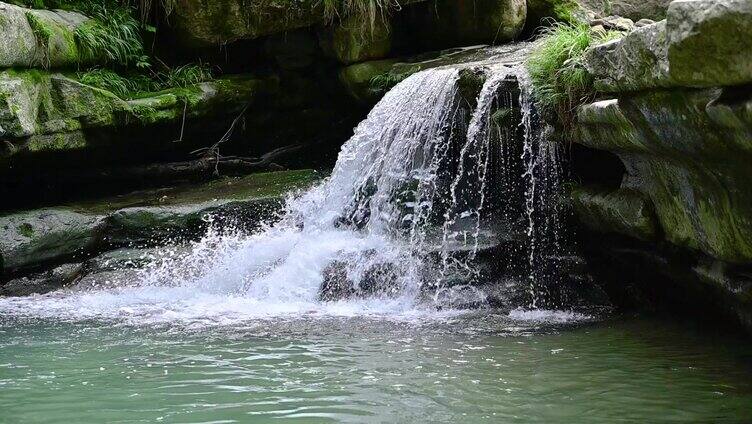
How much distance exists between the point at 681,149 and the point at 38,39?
6.42 meters

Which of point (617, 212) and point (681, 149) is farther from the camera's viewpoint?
point (617, 212)

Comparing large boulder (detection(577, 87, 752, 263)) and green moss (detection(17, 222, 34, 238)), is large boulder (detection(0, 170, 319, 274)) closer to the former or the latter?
green moss (detection(17, 222, 34, 238))

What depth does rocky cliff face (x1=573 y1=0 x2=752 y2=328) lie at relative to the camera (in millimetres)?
3639

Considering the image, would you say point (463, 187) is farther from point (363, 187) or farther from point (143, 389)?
point (143, 389)

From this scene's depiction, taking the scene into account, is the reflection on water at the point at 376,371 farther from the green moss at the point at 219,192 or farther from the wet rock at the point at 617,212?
the green moss at the point at 219,192

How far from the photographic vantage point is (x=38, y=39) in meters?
8.18

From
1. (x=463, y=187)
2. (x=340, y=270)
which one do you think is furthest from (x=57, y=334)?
(x=463, y=187)

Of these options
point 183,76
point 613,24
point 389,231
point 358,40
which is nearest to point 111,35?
point 183,76

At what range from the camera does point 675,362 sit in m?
5.08

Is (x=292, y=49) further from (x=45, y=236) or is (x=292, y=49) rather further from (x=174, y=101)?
(x=45, y=236)

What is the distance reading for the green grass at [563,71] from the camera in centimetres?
637

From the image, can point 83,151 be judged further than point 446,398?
Yes

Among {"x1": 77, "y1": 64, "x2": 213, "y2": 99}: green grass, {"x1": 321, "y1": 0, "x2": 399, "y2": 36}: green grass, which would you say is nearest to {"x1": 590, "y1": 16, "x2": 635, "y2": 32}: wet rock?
{"x1": 321, "y1": 0, "x2": 399, "y2": 36}: green grass

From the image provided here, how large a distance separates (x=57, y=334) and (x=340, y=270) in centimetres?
252
